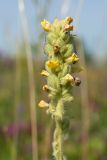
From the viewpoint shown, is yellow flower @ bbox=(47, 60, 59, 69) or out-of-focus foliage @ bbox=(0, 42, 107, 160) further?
out-of-focus foliage @ bbox=(0, 42, 107, 160)

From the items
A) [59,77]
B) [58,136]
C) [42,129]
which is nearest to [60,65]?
[59,77]

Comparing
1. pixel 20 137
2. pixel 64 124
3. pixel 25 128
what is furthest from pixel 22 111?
pixel 64 124

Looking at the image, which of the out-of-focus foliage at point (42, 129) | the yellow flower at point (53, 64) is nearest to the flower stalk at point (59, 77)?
the yellow flower at point (53, 64)

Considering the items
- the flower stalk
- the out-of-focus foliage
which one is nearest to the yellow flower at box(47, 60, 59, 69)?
the flower stalk

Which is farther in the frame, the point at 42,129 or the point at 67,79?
the point at 42,129

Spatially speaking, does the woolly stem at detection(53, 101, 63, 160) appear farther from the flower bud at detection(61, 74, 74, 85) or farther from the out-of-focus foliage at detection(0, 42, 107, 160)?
the out-of-focus foliage at detection(0, 42, 107, 160)

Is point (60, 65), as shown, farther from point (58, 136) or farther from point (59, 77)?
point (58, 136)

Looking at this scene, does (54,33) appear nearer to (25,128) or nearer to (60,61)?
(60,61)

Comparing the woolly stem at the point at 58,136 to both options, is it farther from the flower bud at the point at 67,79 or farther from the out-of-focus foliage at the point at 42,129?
the out-of-focus foliage at the point at 42,129

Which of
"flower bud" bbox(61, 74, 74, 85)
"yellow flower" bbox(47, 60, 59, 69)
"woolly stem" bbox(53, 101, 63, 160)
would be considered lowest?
"woolly stem" bbox(53, 101, 63, 160)
